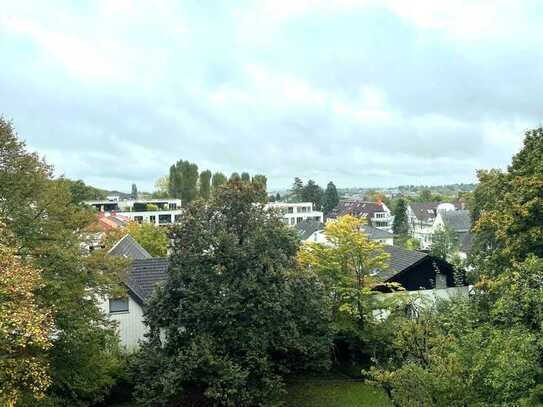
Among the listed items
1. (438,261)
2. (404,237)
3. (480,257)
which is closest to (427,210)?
(404,237)

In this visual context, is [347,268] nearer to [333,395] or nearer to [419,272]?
[333,395]

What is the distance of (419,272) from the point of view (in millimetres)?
28625

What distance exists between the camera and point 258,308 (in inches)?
652

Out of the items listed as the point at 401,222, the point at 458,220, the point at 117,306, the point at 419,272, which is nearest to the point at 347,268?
the point at 419,272

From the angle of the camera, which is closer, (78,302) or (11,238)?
(11,238)

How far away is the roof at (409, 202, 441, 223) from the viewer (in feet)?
350

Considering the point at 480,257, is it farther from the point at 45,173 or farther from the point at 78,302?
the point at 45,173

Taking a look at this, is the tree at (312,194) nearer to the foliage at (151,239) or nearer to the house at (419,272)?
the foliage at (151,239)

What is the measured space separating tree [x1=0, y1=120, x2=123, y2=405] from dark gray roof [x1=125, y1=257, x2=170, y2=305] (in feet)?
22.4

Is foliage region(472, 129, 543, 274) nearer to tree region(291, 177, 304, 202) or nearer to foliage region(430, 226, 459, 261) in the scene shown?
foliage region(430, 226, 459, 261)

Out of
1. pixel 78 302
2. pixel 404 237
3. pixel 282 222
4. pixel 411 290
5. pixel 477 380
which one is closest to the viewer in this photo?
pixel 477 380

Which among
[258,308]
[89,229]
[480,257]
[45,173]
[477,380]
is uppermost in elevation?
[45,173]

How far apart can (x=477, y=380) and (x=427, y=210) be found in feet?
343

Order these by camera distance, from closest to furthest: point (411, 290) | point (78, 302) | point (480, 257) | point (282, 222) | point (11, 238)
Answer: point (11, 238), point (78, 302), point (282, 222), point (480, 257), point (411, 290)
